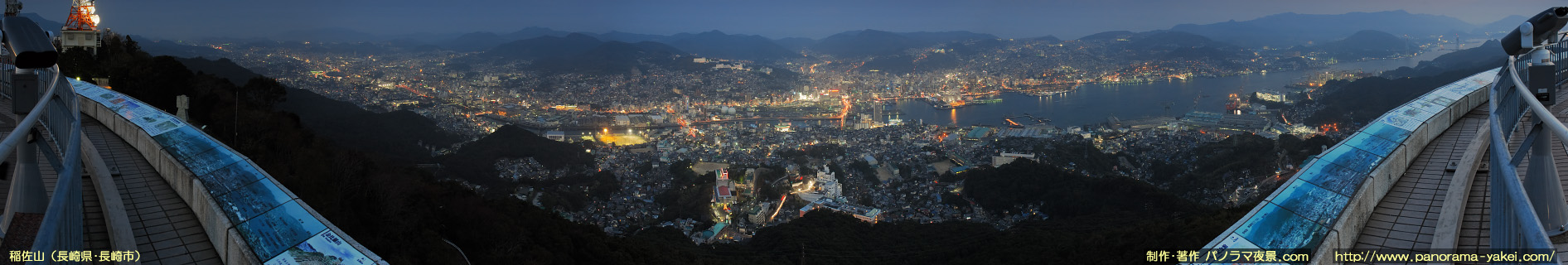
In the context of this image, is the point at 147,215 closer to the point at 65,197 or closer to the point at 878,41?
the point at 65,197

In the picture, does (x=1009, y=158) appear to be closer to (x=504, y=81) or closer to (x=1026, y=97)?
(x=1026, y=97)

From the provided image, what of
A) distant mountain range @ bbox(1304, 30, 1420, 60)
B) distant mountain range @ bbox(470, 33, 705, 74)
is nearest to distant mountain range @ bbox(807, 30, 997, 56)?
distant mountain range @ bbox(470, 33, 705, 74)

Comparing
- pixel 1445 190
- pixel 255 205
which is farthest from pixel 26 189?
pixel 1445 190

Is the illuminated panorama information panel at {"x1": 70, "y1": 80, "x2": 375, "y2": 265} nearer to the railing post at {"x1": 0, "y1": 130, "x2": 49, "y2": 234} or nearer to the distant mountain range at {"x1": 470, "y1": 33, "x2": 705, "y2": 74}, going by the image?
the railing post at {"x1": 0, "y1": 130, "x2": 49, "y2": 234}

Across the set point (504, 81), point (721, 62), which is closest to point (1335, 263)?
point (504, 81)

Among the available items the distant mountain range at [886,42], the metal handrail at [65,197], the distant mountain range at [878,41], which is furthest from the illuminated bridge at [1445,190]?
the distant mountain range at [878,41]

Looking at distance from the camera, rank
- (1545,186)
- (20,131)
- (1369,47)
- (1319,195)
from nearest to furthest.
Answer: (20,131) → (1545,186) → (1319,195) → (1369,47)
